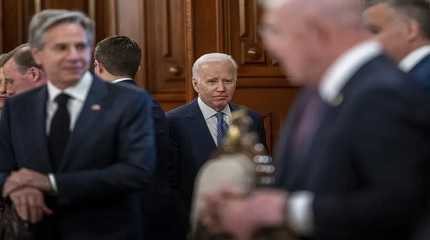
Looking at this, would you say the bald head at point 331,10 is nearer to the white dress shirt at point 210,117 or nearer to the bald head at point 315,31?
the bald head at point 315,31

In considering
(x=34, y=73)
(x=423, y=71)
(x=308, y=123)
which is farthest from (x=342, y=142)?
(x=34, y=73)

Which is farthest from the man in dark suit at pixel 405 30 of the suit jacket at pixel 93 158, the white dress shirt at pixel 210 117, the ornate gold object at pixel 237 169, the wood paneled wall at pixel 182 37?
the wood paneled wall at pixel 182 37

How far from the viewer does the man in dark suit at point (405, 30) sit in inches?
143

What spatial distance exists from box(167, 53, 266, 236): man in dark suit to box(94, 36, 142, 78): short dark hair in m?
0.35

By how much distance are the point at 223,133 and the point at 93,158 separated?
5.92 feet

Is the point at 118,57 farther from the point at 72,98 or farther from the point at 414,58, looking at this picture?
the point at 414,58

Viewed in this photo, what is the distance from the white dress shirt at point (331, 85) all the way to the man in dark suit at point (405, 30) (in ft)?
4.58

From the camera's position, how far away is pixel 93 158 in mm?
3285

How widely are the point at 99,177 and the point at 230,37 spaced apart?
330 cm

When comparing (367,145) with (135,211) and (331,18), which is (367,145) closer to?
(331,18)

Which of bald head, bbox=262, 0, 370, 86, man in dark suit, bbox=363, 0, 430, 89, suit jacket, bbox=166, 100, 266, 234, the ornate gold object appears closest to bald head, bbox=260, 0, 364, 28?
bald head, bbox=262, 0, 370, 86

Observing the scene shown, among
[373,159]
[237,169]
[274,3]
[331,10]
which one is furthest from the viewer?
[237,169]

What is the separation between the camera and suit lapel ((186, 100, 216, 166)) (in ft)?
16.3

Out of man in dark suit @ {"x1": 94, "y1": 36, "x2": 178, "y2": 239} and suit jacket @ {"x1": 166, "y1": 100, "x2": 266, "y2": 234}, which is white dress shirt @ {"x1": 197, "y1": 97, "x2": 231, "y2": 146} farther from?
man in dark suit @ {"x1": 94, "y1": 36, "x2": 178, "y2": 239}
